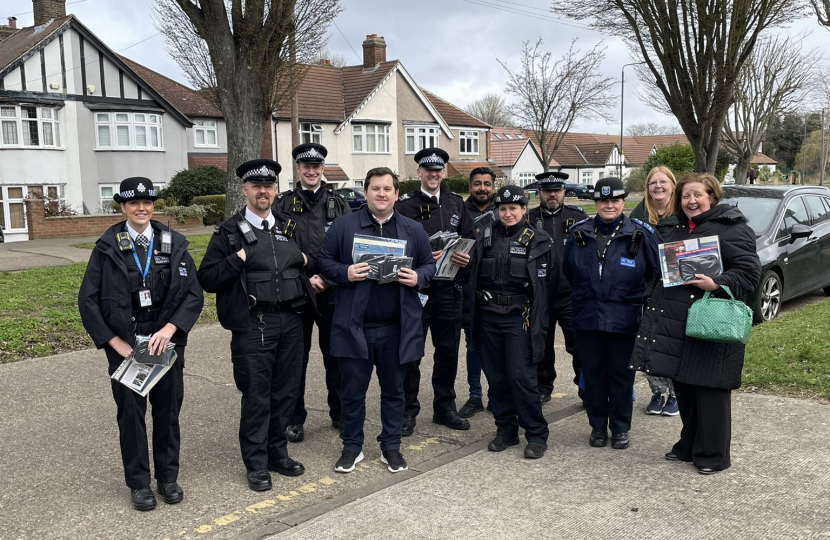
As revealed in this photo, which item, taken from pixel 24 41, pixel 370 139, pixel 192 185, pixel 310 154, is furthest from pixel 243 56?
pixel 370 139

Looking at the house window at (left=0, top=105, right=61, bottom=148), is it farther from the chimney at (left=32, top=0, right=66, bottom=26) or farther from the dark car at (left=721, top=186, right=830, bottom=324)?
the dark car at (left=721, top=186, right=830, bottom=324)

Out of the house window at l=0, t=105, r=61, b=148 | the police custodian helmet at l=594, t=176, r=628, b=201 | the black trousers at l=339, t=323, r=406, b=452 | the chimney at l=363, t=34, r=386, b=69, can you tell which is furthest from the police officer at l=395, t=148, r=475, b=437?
the chimney at l=363, t=34, r=386, b=69

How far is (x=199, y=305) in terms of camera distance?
4715 millimetres

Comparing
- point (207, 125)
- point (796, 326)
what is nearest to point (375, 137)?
point (207, 125)

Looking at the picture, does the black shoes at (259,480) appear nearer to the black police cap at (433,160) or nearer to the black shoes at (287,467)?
the black shoes at (287,467)

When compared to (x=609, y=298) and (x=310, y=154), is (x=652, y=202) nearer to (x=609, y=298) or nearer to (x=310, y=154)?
(x=609, y=298)

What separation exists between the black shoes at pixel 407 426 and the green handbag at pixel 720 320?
2.30m

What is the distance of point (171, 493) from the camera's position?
452cm

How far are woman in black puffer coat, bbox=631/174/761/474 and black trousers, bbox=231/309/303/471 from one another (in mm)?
2362

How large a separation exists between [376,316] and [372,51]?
41.7m

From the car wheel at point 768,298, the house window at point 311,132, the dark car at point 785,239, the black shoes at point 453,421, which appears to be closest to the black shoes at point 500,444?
the black shoes at point 453,421

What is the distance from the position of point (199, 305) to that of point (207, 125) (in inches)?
1348

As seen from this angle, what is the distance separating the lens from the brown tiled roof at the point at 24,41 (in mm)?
27602

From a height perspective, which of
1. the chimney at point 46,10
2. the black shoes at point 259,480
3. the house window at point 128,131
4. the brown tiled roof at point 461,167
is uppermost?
the chimney at point 46,10
